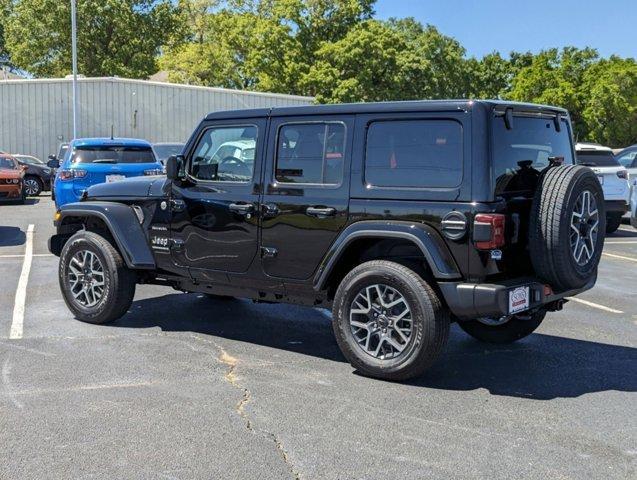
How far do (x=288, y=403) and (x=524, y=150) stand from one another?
7.79ft

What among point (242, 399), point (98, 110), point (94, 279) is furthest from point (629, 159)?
point (98, 110)

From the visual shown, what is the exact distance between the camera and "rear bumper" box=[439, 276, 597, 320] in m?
4.58

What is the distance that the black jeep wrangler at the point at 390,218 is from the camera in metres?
4.70

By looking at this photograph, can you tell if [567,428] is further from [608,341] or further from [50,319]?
[50,319]

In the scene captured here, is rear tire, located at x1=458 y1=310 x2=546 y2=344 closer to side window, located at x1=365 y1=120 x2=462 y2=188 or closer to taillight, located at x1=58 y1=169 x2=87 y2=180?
side window, located at x1=365 y1=120 x2=462 y2=188

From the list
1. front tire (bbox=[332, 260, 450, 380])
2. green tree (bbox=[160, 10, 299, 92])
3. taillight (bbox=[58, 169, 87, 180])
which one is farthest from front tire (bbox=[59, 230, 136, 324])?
green tree (bbox=[160, 10, 299, 92])

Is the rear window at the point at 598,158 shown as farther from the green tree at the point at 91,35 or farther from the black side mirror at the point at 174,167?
the green tree at the point at 91,35

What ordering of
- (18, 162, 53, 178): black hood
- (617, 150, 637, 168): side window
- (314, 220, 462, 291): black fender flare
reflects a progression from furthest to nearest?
1. (18, 162, 53, 178): black hood
2. (617, 150, 637, 168): side window
3. (314, 220, 462, 291): black fender flare

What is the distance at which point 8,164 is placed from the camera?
19.3 meters

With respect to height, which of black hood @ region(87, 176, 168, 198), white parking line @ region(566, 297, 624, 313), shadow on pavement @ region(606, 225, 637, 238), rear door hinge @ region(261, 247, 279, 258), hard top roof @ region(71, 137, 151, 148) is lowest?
white parking line @ region(566, 297, 624, 313)

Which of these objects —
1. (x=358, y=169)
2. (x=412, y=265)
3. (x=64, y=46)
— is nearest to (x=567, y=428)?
(x=412, y=265)

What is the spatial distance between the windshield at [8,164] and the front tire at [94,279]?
13.7 meters

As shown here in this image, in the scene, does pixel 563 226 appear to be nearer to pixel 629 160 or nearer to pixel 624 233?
pixel 624 233

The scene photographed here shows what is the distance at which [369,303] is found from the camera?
201 inches
